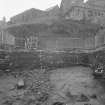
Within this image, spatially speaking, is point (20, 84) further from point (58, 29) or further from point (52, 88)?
point (58, 29)

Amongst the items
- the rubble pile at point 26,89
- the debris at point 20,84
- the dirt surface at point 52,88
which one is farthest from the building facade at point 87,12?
the debris at point 20,84

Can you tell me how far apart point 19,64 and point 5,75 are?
1454mm

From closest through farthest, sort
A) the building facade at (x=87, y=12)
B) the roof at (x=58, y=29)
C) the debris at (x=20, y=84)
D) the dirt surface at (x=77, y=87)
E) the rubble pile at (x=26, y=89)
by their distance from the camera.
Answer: the rubble pile at (x=26, y=89), the dirt surface at (x=77, y=87), the debris at (x=20, y=84), the roof at (x=58, y=29), the building facade at (x=87, y=12)

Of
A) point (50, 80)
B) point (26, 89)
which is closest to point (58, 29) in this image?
point (50, 80)

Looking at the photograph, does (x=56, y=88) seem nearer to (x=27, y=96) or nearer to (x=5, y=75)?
(x=27, y=96)

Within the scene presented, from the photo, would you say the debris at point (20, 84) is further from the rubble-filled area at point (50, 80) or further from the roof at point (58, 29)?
the roof at point (58, 29)

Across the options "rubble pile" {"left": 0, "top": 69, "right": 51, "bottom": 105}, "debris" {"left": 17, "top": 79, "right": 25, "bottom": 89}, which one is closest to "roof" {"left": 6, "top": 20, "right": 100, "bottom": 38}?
"rubble pile" {"left": 0, "top": 69, "right": 51, "bottom": 105}

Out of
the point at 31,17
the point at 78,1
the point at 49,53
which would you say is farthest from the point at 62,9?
the point at 49,53

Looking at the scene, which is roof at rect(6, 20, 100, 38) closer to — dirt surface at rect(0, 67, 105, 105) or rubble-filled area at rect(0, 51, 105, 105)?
rubble-filled area at rect(0, 51, 105, 105)

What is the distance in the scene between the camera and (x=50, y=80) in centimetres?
868

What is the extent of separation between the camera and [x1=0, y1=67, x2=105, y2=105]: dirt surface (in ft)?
21.8

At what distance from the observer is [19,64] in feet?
33.3

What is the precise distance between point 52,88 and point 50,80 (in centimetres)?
94

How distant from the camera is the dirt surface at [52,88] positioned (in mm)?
6649
